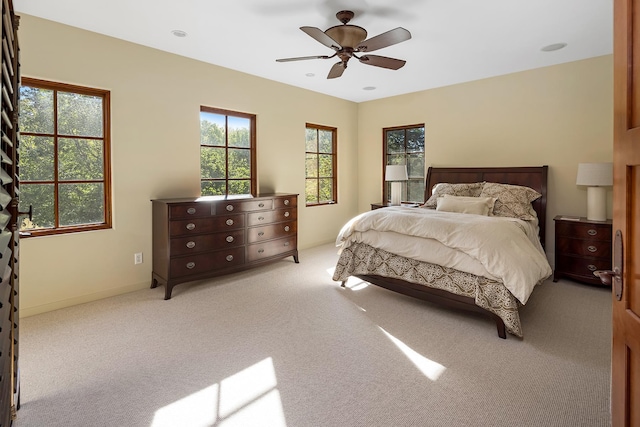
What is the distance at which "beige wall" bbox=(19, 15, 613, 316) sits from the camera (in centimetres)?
331

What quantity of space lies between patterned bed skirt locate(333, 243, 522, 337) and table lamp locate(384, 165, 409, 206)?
2.09 metres

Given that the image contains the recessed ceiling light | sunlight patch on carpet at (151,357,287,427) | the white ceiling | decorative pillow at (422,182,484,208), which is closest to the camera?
sunlight patch on carpet at (151,357,287,427)

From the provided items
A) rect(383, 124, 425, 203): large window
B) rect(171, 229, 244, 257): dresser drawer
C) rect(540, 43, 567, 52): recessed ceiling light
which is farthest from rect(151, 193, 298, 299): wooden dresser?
rect(540, 43, 567, 52): recessed ceiling light

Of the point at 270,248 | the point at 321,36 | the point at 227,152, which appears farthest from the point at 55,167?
the point at 321,36

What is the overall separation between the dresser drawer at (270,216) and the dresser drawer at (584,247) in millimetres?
3279

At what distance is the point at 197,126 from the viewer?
430 cm

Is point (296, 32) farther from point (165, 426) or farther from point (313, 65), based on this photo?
point (165, 426)

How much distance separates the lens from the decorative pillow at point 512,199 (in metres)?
4.10

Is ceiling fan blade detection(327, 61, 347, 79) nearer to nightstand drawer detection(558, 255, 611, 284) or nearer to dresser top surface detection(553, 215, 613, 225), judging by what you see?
dresser top surface detection(553, 215, 613, 225)

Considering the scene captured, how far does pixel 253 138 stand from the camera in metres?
5.01

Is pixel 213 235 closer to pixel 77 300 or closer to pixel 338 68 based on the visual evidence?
pixel 77 300

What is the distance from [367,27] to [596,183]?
2958 millimetres

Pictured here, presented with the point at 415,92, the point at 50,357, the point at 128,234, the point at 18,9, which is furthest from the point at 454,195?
the point at 18,9

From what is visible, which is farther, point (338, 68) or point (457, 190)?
point (457, 190)
